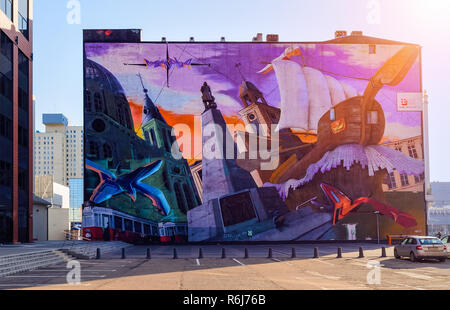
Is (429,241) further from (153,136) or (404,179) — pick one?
(153,136)

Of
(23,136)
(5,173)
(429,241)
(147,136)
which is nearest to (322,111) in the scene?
(147,136)

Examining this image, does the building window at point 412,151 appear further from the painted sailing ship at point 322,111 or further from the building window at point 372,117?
the building window at point 372,117

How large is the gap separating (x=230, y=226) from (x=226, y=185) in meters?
4.07

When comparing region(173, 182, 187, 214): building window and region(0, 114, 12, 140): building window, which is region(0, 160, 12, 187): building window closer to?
region(0, 114, 12, 140): building window

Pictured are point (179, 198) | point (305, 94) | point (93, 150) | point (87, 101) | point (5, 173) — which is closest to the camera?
point (5, 173)

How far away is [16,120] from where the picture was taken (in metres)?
44.0

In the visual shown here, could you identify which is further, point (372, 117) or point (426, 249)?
point (372, 117)

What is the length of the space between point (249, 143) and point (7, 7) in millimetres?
25347

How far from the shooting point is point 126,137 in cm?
5472

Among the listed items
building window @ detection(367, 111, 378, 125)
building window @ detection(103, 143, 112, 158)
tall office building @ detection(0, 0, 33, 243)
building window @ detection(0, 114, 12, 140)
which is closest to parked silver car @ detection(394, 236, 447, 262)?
building window @ detection(367, 111, 378, 125)

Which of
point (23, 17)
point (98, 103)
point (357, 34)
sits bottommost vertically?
point (98, 103)

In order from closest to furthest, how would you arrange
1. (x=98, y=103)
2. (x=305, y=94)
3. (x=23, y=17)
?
(x=23, y=17) < (x=98, y=103) < (x=305, y=94)
